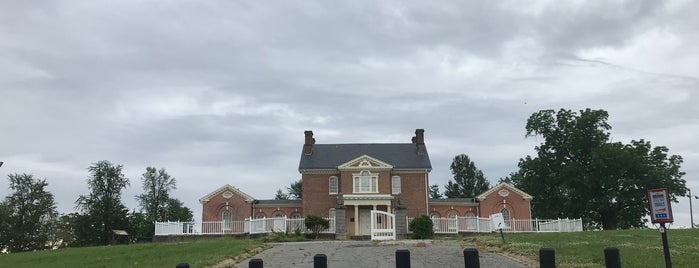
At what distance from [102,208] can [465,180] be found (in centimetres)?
4568

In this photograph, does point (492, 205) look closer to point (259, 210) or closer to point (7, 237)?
point (259, 210)

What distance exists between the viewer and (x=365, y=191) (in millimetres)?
47875

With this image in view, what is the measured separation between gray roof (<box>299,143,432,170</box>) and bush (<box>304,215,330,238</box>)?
9964 mm

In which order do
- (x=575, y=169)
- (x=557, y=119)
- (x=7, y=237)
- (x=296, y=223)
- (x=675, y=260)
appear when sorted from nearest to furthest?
1. (x=675, y=260)
2. (x=296, y=223)
3. (x=575, y=169)
4. (x=557, y=119)
5. (x=7, y=237)

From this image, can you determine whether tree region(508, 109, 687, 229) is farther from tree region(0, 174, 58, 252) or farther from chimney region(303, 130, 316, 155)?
tree region(0, 174, 58, 252)

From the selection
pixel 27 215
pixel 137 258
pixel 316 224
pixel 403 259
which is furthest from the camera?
pixel 27 215

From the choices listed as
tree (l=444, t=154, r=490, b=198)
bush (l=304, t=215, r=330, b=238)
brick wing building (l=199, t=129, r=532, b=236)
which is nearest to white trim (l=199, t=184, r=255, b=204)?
brick wing building (l=199, t=129, r=532, b=236)

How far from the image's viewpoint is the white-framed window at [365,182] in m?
47.9

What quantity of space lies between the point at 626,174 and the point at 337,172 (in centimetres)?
2518

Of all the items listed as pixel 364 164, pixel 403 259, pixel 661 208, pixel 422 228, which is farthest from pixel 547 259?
pixel 364 164

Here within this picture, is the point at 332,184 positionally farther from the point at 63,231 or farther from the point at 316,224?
the point at 63,231

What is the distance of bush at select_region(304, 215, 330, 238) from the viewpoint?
131ft

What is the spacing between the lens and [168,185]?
82062 millimetres

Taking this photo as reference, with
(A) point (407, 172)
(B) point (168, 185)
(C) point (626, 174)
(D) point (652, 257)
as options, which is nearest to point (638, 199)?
(C) point (626, 174)
